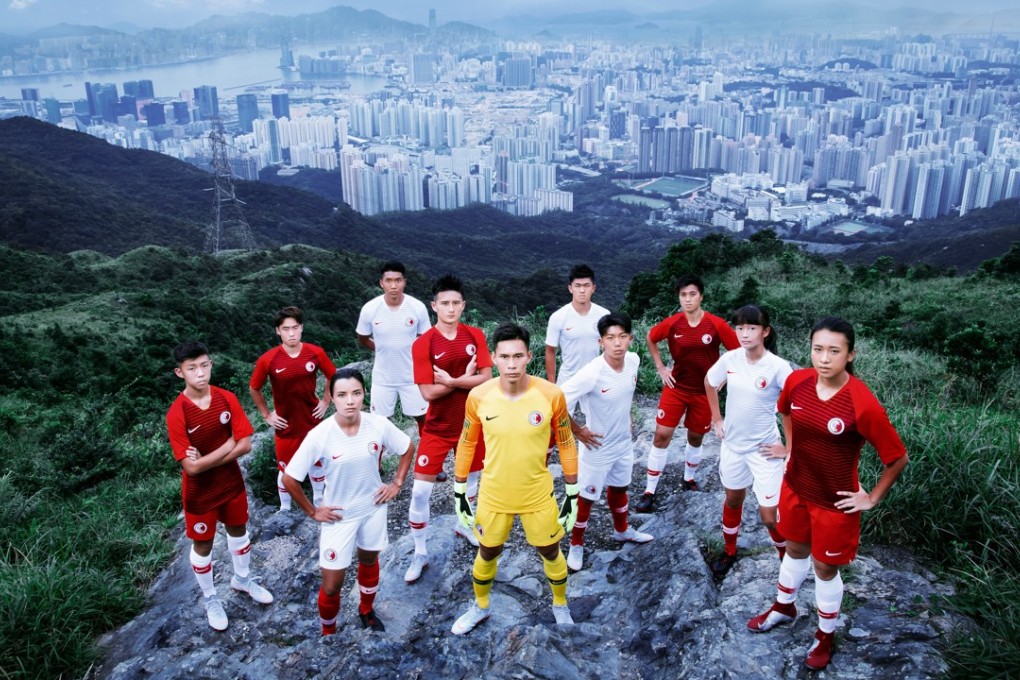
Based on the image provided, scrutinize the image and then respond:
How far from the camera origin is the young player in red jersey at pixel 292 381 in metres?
5.05

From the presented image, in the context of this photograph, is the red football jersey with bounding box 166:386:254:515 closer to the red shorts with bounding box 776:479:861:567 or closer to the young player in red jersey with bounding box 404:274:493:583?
the young player in red jersey with bounding box 404:274:493:583

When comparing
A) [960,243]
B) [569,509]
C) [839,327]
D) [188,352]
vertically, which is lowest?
[960,243]

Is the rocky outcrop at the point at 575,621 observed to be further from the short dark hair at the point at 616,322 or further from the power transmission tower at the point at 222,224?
the power transmission tower at the point at 222,224

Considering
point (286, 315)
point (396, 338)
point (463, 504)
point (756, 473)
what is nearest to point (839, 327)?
point (756, 473)

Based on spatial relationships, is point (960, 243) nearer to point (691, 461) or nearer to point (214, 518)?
point (691, 461)

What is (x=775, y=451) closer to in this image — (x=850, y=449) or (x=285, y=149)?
(x=850, y=449)

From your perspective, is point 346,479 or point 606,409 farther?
point 606,409

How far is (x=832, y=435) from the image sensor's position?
3348mm

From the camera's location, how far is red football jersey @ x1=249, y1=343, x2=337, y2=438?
508cm

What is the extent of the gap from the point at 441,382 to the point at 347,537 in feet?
4.00

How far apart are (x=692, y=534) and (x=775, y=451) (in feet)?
3.71

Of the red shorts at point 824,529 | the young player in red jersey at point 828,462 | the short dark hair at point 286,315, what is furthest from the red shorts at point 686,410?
the short dark hair at point 286,315

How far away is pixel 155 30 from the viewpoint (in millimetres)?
189125

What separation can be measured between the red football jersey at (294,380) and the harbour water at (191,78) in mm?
144420
